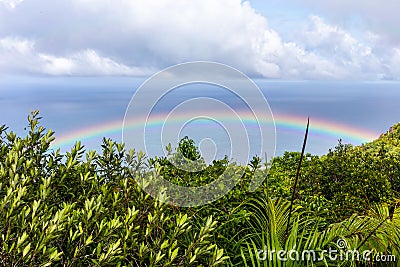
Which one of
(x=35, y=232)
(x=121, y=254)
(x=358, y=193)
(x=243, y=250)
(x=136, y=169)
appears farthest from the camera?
(x=358, y=193)

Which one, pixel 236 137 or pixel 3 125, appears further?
pixel 236 137

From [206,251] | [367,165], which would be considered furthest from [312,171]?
[206,251]

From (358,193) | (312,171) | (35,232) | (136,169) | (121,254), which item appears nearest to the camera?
(35,232)

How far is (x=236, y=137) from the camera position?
3951mm

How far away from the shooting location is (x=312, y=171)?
20.4ft

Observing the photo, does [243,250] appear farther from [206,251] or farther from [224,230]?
[206,251]

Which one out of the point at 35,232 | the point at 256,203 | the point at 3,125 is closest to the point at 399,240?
the point at 256,203

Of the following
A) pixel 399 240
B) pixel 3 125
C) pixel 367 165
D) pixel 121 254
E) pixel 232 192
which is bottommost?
pixel 121 254

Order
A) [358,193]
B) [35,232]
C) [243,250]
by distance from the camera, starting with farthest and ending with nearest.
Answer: [358,193], [243,250], [35,232]

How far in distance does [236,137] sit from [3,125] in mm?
1873

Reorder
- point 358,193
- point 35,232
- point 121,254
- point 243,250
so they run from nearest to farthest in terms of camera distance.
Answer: point 35,232, point 121,254, point 243,250, point 358,193

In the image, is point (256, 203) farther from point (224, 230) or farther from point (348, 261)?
point (348, 261)

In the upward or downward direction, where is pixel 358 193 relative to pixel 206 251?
upward

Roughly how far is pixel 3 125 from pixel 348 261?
2876mm
